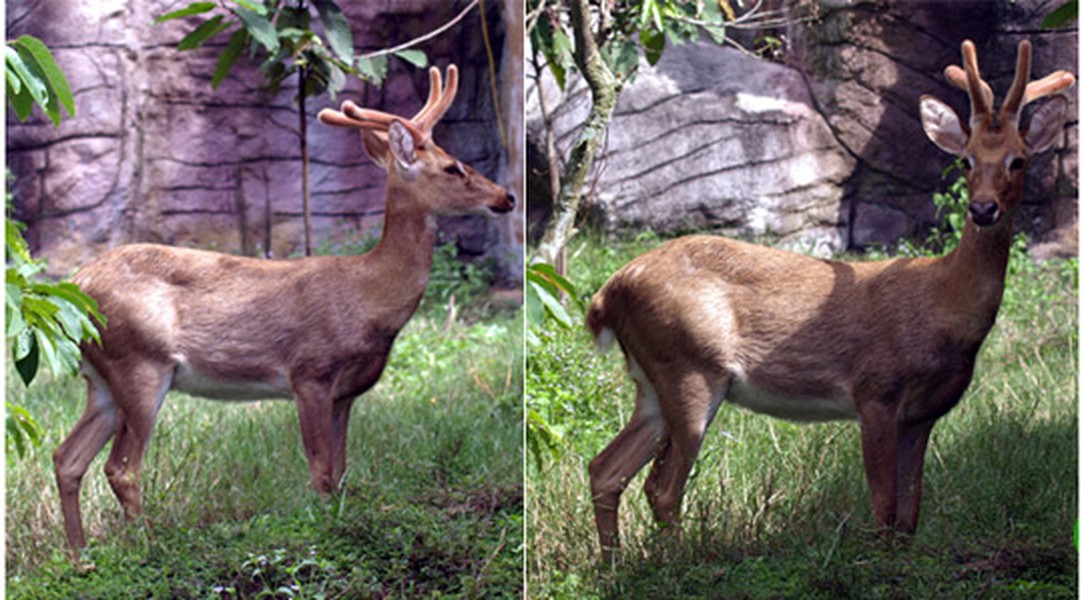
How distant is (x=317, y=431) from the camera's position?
153 inches

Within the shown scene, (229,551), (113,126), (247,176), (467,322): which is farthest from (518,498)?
(113,126)

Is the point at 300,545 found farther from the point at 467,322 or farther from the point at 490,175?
the point at 490,175

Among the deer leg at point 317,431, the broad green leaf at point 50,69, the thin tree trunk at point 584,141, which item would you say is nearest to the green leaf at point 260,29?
the broad green leaf at point 50,69

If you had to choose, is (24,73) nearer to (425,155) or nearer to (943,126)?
(425,155)

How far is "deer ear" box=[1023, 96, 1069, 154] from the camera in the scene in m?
3.60

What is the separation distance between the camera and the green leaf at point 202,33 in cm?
389

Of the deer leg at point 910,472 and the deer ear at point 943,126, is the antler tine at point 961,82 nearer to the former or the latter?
the deer ear at point 943,126

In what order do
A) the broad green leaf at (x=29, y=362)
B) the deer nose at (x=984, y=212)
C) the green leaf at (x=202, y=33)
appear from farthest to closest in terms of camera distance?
the green leaf at (x=202, y=33) < the broad green leaf at (x=29, y=362) < the deer nose at (x=984, y=212)

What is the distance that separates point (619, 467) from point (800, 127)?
963 millimetres

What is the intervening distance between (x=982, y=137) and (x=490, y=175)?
1.21m

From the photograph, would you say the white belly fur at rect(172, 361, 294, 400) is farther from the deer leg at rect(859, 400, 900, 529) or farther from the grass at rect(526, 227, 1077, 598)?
the deer leg at rect(859, 400, 900, 529)

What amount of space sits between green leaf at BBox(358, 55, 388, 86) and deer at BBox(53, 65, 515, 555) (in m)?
0.08

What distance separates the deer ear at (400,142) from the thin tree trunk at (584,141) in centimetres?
40

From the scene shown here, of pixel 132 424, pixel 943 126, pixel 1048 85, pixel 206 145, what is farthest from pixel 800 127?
pixel 132 424
